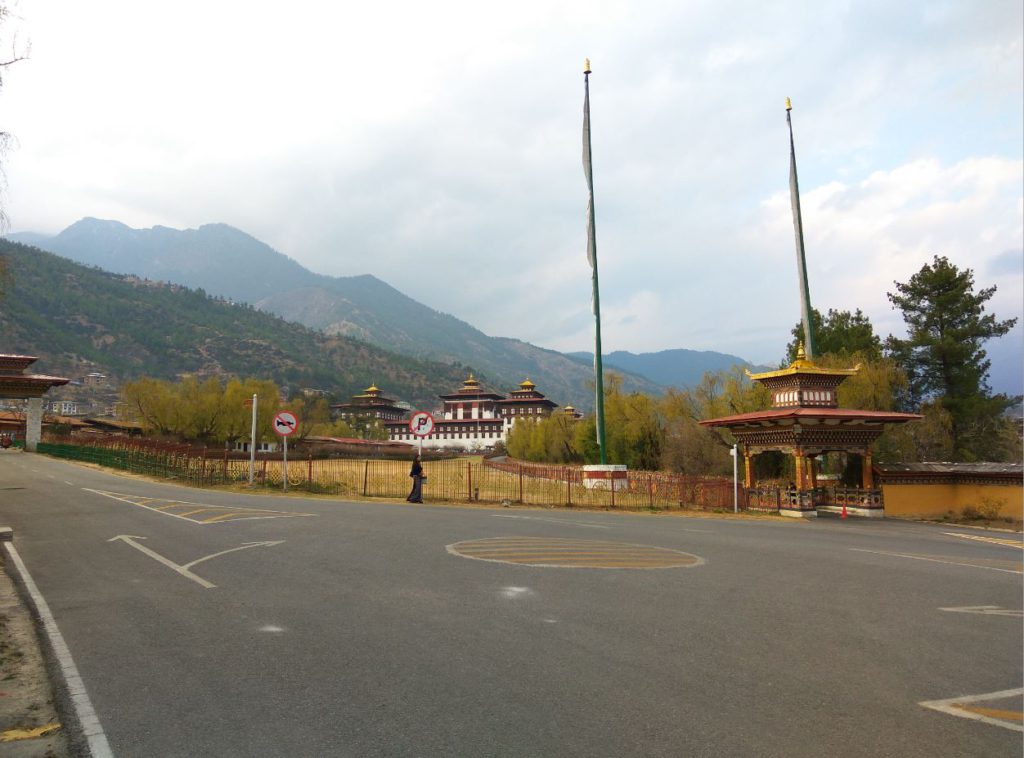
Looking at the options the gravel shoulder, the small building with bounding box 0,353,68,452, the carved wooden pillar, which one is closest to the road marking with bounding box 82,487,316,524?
the gravel shoulder

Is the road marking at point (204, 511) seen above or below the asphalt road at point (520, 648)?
above

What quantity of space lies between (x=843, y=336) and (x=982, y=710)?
49612 millimetres

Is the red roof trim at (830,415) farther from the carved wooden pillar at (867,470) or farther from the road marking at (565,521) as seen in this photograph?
the road marking at (565,521)

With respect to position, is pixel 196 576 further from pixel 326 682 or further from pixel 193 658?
pixel 326 682

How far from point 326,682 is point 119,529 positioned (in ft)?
37.5

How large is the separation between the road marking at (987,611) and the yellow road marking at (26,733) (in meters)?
8.96

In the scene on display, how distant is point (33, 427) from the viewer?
58.4 metres

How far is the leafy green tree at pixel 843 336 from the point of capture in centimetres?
4800

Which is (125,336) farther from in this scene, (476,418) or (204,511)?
(204,511)

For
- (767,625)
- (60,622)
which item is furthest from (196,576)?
(767,625)

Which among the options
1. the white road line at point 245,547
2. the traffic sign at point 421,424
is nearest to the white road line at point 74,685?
the white road line at point 245,547

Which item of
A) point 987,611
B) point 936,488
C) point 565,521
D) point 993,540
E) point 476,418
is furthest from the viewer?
point 476,418

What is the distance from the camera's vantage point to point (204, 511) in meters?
18.0

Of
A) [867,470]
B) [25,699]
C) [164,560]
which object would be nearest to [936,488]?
[867,470]
